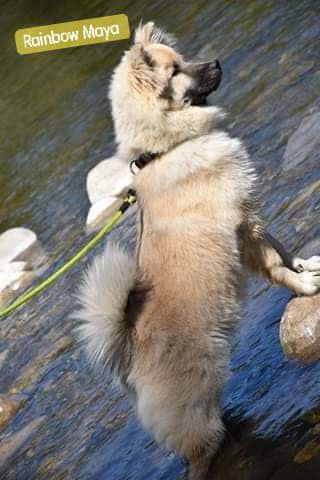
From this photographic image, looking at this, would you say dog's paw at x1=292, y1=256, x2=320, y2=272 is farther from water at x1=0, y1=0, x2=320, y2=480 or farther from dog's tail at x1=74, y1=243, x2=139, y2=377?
dog's tail at x1=74, y1=243, x2=139, y2=377

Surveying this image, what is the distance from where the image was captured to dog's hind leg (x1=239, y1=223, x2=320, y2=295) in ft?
17.5

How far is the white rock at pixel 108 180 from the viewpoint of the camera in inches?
384

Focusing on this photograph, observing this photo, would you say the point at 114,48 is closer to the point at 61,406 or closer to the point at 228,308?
the point at 61,406

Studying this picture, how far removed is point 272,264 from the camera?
17.7 feet

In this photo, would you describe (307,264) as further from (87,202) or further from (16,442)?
(87,202)

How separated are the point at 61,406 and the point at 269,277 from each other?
193cm

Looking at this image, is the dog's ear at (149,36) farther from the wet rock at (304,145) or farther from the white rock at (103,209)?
the white rock at (103,209)

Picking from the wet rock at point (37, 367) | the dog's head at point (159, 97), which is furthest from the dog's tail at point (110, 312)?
the wet rock at point (37, 367)

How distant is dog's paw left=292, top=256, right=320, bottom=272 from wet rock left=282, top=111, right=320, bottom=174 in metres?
1.91

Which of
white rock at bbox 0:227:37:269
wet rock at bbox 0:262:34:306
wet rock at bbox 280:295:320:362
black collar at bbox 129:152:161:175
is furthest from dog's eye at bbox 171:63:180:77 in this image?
white rock at bbox 0:227:37:269

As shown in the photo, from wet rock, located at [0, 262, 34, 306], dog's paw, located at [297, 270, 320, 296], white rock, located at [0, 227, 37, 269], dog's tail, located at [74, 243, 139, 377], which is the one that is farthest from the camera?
white rock, located at [0, 227, 37, 269]

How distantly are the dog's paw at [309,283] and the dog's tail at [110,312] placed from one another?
1032 mm

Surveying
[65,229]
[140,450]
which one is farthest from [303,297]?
[65,229]

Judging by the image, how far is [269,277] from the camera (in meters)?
5.46
